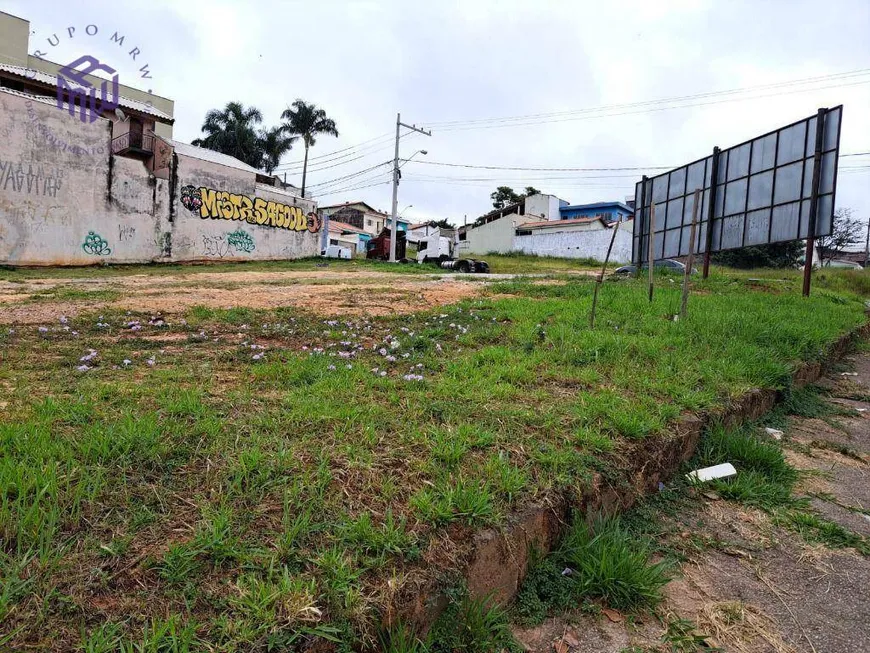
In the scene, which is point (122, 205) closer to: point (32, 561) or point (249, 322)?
point (249, 322)

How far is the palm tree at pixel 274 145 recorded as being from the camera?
128ft

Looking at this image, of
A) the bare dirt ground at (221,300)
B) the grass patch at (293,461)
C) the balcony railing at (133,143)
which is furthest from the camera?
the balcony railing at (133,143)

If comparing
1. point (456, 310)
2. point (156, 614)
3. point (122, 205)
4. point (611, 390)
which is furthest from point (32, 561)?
point (122, 205)

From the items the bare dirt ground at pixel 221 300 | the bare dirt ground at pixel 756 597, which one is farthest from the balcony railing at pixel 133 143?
the bare dirt ground at pixel 756 597

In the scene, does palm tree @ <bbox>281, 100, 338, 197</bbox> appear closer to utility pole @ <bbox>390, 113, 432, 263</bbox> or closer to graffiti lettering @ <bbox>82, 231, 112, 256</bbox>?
utility pole @ <bbox>390, 113, 432, 263</bbox>

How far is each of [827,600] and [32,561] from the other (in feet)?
→ 8.35

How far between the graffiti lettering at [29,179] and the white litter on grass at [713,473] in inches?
749

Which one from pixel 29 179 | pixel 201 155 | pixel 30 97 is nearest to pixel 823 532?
pixel 29 179

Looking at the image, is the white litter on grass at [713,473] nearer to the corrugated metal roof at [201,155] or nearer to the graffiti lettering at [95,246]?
the graffiti lettering at [95,246]

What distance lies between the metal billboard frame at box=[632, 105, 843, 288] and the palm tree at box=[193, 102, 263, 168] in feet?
109

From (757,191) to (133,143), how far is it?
18.9 m

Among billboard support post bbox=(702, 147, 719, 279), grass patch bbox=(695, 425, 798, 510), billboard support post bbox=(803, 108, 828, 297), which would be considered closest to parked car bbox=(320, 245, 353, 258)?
billboard support post bbox=(702, 147, 719, 279)

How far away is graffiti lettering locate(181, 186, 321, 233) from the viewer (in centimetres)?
1998

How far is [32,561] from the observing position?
1.29 m
